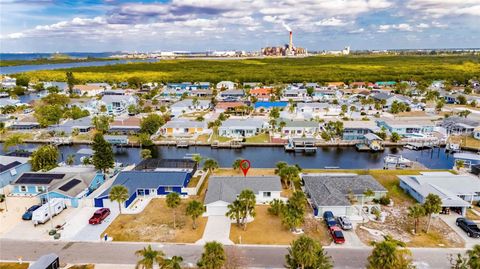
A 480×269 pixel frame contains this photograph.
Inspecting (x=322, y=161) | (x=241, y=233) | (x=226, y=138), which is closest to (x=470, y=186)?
(x=322, y=161)

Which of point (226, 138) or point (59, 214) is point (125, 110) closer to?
point (226, 138)

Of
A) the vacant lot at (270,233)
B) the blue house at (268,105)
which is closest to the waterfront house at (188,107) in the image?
the blue house at (268,105)

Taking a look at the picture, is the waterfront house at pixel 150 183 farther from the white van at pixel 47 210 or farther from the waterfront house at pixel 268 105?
the waterfront house at pixel 268 105

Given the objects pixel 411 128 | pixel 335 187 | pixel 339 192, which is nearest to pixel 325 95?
pixel 411 128

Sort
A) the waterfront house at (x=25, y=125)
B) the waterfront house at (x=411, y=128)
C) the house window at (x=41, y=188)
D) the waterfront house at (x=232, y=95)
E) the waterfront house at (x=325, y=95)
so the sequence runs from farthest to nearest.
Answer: the waterfront house at (x=232, y=95) → the waterfront house at (x=325, y=95) → the waterfront house at (x=25, y=125) → the waterfront house at (x=411, y=128) → the house window at (x=41, y=188)

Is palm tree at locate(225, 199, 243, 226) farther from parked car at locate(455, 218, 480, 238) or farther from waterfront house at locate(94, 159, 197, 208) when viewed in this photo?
parked car at locate(455, 218, 480, 238)

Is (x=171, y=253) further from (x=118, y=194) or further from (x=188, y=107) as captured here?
(x=188, y=107)
